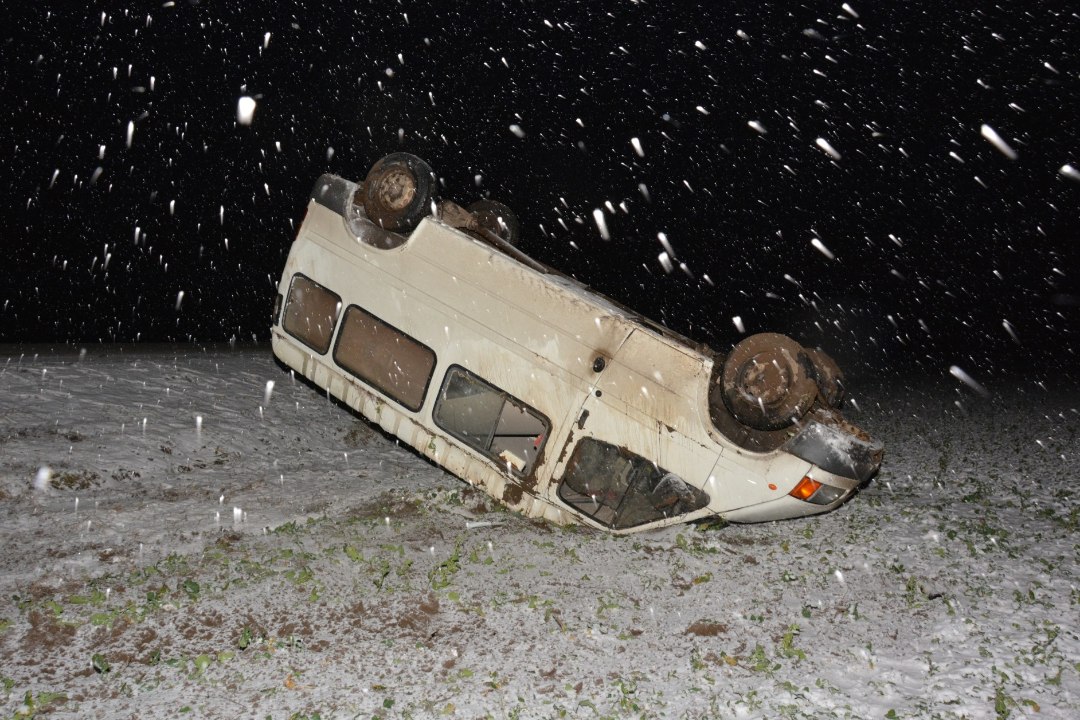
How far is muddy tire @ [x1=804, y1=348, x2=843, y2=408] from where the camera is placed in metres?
5.54

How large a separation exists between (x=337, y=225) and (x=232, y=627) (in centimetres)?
380

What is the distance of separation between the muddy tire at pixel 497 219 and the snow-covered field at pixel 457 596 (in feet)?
9.22

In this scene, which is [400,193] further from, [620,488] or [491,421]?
[620,488]

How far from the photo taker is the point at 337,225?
670 cm

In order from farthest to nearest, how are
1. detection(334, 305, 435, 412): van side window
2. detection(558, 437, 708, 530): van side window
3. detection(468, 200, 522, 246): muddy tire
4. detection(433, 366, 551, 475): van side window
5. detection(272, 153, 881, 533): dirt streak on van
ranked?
detection(468, 200, 522, 246): muddy tire → detection(334, 305, 435, 412): van side window → detection(433, 366, 551, 475): van side window → detection(558, 437, 708, 530): van side window → detection(272, 153, 881, 533): dirt streak on van

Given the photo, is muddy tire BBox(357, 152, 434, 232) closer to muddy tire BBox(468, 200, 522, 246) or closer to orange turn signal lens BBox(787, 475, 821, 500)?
muddy tire BBox(468, 200, 522, 246)

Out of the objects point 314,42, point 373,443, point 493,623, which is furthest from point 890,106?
point 493,623

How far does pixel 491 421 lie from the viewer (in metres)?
6.04

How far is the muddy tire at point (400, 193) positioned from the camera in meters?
6.39

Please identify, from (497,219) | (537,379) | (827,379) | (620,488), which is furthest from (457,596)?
(497,219)

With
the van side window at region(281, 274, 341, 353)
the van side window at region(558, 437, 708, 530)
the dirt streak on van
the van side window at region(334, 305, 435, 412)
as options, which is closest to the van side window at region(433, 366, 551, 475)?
the dirt streak on van

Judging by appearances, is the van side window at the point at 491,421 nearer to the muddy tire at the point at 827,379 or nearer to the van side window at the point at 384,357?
the van side window at the point at 384,357

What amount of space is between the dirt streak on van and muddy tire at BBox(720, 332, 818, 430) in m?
0.01

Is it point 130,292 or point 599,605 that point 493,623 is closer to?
point 599,605
